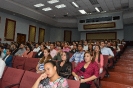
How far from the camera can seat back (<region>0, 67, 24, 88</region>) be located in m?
1.85

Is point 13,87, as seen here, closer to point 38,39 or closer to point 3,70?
point 3,70

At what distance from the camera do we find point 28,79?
1732mm

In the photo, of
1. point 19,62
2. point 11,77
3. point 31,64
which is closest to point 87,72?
point 11,77

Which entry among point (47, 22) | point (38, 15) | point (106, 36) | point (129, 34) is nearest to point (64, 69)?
point (38, 15)

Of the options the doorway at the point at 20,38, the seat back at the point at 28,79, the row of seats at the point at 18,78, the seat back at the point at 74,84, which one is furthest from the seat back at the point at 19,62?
the doorway at the point at 20,38

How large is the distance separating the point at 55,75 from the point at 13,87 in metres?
0.94

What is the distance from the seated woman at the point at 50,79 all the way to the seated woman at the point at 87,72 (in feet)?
2.11

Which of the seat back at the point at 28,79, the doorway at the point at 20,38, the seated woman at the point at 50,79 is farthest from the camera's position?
the doorway at the point at 20,38

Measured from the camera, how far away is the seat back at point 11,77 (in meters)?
1.85

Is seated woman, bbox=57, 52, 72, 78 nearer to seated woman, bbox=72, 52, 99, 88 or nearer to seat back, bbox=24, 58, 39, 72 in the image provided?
seated woman, bbox=72, 52, 99, 88

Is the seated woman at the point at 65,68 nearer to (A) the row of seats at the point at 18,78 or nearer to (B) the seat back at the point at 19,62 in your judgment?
(A) the row of seats at the point at 18,78

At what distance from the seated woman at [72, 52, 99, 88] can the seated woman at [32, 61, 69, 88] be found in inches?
25.3

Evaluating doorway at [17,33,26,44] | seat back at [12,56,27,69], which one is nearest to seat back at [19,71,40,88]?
seat back at [12,56,27,69]

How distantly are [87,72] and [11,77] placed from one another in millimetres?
1265
